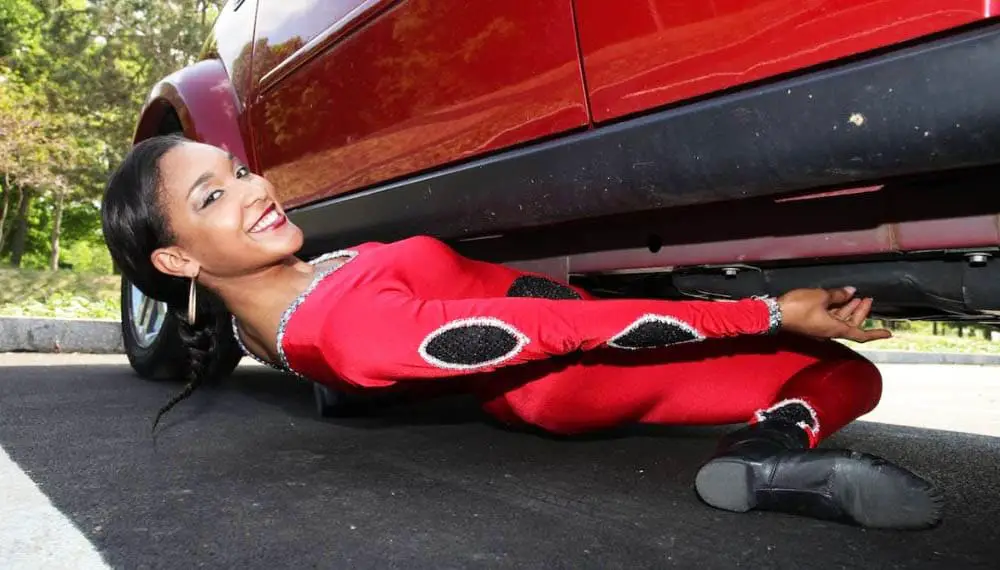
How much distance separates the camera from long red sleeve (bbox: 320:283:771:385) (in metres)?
1.35

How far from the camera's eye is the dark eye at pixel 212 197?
1.59 metres

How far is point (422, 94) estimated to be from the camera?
5.86ft

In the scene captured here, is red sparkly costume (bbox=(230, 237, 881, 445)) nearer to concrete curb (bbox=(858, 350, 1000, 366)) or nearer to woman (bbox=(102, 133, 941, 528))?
A: woman (bbox=(102, 133, 941, 528))

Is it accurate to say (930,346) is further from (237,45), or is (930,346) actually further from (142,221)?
(142,221)

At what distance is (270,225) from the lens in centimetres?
161

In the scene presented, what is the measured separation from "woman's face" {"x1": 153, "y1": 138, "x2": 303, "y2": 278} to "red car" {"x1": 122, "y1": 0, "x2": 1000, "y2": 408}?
1.21ft

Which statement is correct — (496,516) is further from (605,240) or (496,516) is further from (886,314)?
(886,314)

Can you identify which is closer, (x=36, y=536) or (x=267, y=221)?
(x=36, y=536)

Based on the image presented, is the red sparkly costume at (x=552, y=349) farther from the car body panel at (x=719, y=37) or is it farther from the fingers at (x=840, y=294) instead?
the car body panel at (x=719, y=37)

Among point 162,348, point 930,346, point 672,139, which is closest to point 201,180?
point 672,139

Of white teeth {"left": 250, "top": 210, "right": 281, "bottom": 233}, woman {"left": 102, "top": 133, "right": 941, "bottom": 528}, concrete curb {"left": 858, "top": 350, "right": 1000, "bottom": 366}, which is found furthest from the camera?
concrete curb {"left": 858, "top": 350, "right": 1000, "bottom": 366}

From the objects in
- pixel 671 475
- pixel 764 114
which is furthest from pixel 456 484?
pixel 764 114

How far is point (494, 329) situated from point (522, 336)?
0.05m

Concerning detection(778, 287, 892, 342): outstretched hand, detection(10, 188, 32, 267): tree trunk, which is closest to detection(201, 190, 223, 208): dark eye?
detection(778, 287, 892, 342): outstretched hand
